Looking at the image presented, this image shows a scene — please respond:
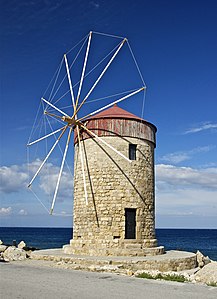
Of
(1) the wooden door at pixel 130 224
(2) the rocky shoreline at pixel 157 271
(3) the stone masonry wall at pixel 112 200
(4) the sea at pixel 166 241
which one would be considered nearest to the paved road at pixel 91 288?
(2) the rocky shoreline at pixel 157 271

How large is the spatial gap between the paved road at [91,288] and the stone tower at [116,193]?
571cm

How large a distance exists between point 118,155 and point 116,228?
119 inches

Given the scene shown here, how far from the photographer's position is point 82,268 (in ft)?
37.7

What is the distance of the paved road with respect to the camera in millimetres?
6824

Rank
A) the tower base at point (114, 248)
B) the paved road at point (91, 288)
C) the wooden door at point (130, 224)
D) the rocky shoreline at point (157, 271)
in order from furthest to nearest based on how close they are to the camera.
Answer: the wooden door at point (130, 224), the tower base at point (114, 248), the rocky shoreline at point (157, 271), the paved road at point (91, 288)

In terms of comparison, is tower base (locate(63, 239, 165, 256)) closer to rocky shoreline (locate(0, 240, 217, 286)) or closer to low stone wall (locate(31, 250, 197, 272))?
low stone wall (locate(31, 250, 197, 272))

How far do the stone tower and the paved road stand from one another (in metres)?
5.71

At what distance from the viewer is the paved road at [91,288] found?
6.82m

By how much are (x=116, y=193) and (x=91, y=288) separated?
7731mm

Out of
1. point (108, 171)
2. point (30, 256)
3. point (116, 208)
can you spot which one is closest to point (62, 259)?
point (30, 256)

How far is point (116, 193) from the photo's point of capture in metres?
15.1

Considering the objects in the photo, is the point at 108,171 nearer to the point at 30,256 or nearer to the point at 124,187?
the point at 124,187

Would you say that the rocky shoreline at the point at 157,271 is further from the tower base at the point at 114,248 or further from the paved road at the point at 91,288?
the tower base at the point at 114,248

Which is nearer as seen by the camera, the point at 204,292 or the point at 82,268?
the point at 204,292
